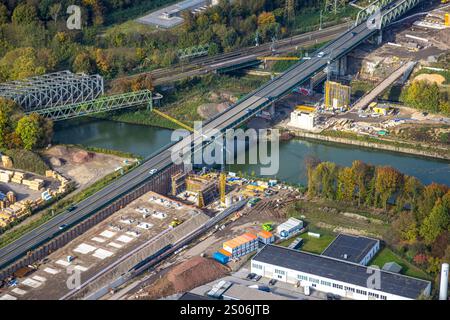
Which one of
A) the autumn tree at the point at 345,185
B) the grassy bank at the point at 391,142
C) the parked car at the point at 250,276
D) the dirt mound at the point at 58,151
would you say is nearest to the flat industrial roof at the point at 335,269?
the parked car at the point at 250,276

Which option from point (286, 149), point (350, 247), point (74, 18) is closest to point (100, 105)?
point (286, 149)

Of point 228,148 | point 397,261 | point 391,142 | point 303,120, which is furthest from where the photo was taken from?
point 303,120

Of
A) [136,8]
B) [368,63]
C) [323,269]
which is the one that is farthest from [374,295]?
[136,8]

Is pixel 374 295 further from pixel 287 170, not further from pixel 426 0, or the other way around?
pixel 426 0

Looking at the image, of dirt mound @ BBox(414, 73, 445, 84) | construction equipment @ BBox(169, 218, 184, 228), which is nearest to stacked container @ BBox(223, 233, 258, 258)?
construction equipment @ BBox(169, 218, 184, 228)

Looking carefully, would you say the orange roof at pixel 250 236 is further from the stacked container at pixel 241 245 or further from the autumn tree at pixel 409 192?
the autumn tree at pixel 409 192

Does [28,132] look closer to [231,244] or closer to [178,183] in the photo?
[178,183]

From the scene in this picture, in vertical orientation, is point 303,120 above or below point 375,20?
below
